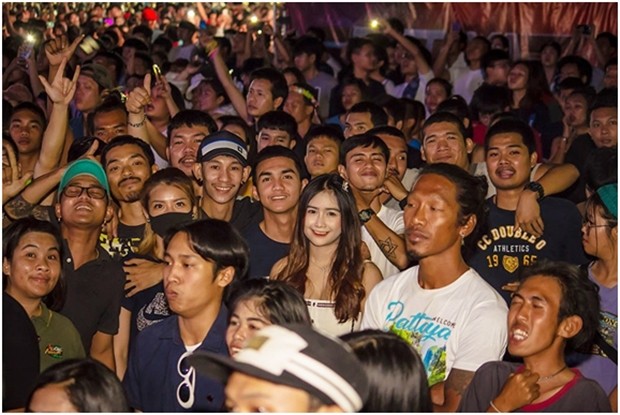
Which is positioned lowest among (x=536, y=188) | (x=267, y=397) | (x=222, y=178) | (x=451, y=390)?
(x=451, y=390)

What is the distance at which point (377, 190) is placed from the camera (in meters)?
6.12

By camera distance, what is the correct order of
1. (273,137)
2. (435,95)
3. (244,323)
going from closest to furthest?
1. (244,323)
2. (273,137)
3. (435,95)

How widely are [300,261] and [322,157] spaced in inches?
71.2

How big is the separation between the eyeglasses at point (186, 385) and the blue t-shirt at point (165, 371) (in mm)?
13

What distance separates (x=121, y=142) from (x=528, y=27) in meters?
8.80

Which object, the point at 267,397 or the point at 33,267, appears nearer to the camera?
the point at 267,397

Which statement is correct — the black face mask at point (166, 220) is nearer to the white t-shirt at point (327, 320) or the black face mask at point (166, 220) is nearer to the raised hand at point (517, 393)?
the white t-shirt at point (327, 320)

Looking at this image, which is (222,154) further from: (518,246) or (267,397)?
(267,397)

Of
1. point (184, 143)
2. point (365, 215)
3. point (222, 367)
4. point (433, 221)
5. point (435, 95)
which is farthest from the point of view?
point (435, 95)

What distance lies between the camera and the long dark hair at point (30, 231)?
16.2 feet

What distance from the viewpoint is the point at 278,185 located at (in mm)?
5875

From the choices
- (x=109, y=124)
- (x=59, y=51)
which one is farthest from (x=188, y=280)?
(x=59, y=51)

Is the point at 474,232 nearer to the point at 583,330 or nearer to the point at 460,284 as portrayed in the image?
the point at 460,284

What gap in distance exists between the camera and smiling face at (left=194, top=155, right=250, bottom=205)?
6078 mm
